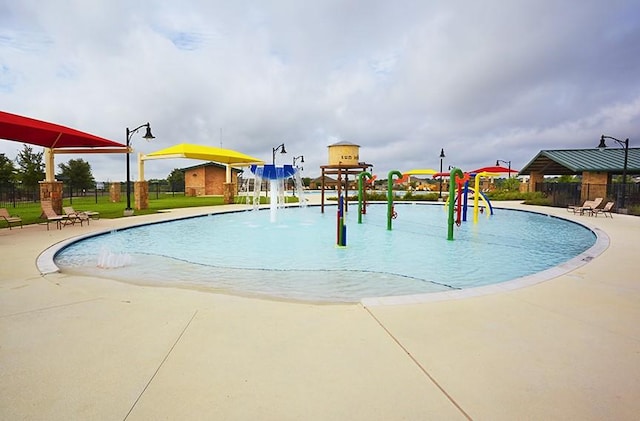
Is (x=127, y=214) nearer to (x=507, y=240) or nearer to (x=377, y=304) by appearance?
(x=377, y=304)

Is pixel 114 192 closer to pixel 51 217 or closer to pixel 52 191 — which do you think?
pixel 52 191

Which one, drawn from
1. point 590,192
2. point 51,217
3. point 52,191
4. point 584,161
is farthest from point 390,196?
point 584,161

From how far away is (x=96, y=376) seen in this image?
293cm

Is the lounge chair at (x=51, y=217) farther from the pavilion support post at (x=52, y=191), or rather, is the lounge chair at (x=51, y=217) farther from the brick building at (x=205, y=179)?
the brick building at (x=205, y=179)

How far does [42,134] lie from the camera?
13148mm

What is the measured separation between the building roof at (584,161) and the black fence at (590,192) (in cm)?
126

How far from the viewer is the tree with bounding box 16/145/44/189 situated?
28.1 meters

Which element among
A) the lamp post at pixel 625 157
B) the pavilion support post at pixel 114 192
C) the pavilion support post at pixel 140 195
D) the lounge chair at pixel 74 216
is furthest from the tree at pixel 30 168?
the lamp post at pixel 625 157

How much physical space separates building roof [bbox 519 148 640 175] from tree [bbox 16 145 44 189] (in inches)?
1770

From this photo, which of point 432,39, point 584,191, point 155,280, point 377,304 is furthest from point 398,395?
point 584,191

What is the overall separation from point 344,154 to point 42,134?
16621 mm

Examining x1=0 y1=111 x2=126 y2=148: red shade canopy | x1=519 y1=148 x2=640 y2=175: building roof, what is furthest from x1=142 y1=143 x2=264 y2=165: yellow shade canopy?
x1=519 y1=148 x2=640 y2=175: building roof

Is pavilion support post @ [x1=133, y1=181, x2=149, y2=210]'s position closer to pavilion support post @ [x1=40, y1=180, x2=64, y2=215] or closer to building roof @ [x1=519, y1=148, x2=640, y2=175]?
pavilion support post @ [x1=40, y1=180, x2=64, y2=215]

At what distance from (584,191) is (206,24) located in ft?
98.4
